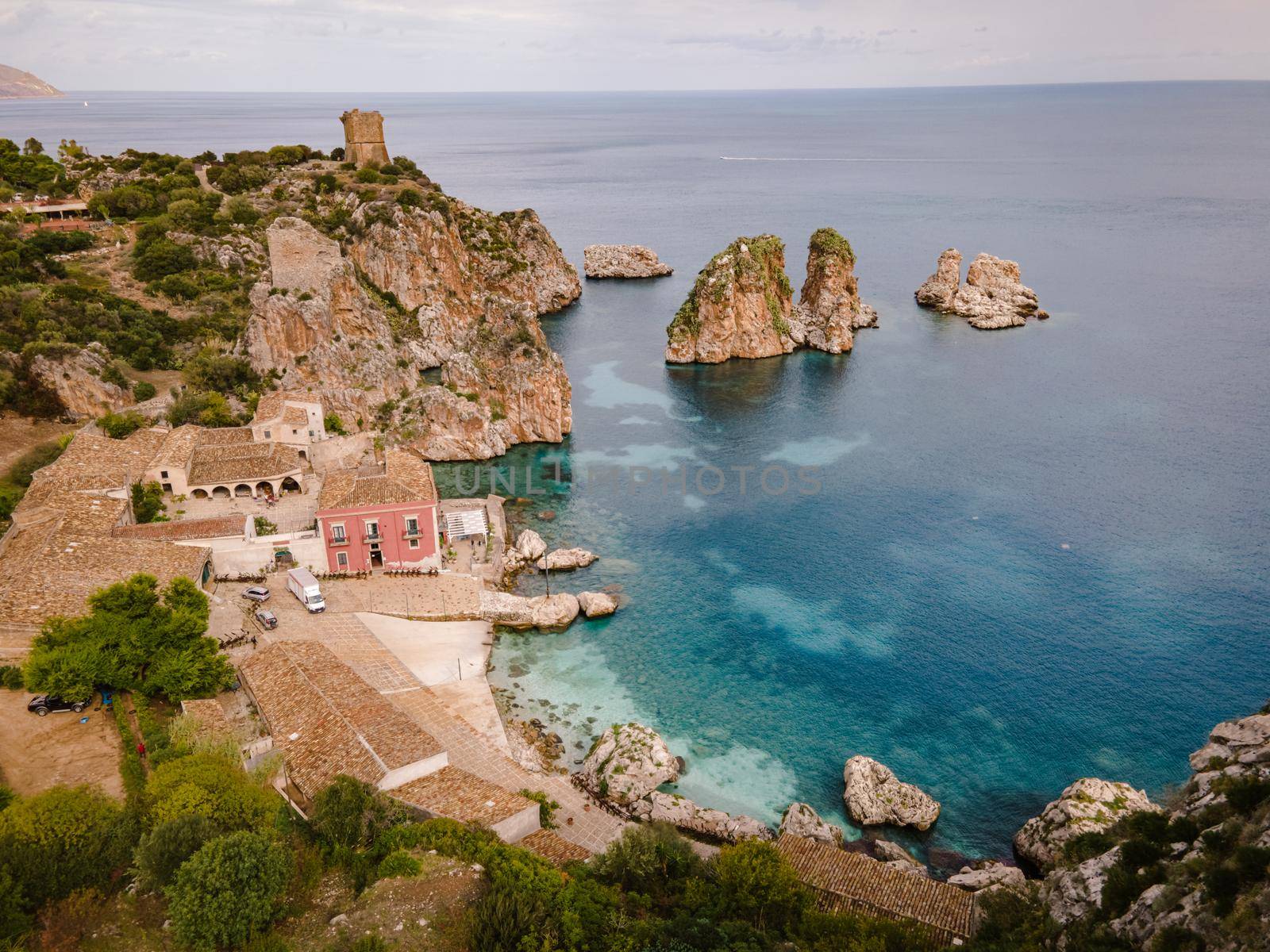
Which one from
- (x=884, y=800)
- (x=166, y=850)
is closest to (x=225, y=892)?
(x=166, y=850)

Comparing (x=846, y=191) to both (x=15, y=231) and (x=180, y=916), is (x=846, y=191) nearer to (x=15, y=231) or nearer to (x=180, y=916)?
(x=15, y=231)

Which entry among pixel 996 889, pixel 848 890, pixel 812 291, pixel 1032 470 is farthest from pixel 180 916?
pixel 812 291

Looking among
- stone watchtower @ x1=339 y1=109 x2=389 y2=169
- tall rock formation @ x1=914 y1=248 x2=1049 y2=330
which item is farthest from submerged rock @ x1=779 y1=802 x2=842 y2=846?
stone watchtower @ x1=339 y1=109 x2=389 y2=169

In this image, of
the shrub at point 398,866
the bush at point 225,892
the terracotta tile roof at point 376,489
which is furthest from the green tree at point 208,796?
the terracotta tile roof at point 376,489

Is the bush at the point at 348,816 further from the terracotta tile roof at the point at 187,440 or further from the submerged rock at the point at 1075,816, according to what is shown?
the terracotta tile roof at the point at 187,440

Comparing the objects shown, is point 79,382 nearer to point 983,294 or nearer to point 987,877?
point 987,877
